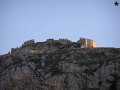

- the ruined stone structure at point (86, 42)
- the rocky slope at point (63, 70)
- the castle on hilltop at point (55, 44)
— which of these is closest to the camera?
the rocky slope at point (63, 70)

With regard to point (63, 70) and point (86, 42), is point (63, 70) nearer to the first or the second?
point (63, 70)

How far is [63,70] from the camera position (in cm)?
4875

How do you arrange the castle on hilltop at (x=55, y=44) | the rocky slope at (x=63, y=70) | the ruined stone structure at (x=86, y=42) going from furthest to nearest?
the ruined stone structure at (x=86, y=42)
the castle on hilltop at (x=55, y=44)
the rocky slope at (x=63, y=70)

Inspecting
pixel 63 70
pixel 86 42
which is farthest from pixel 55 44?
pixel 63 70

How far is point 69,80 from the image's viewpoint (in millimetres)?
47094

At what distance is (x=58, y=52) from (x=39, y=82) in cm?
680

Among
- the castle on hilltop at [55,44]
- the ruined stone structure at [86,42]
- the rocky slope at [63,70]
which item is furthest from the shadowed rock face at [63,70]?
the ruined stone structure at [86,42]

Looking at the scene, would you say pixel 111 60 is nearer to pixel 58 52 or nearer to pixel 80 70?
pixel 80 70

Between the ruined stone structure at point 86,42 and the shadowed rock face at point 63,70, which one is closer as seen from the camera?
the shadowed rock face at point 63,70

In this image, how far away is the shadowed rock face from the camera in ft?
153

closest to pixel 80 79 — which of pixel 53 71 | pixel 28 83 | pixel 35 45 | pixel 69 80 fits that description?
pixel 69 80

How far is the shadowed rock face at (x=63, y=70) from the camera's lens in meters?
46.6

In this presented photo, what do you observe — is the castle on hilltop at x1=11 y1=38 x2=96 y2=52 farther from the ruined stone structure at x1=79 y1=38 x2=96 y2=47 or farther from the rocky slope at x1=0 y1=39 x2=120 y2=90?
the rocky slope at x1=0 y1=39 x2=120 y2=90

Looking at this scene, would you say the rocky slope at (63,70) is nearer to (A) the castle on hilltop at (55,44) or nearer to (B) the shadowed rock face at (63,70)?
(B) the shadowed rock face at (63,70)
